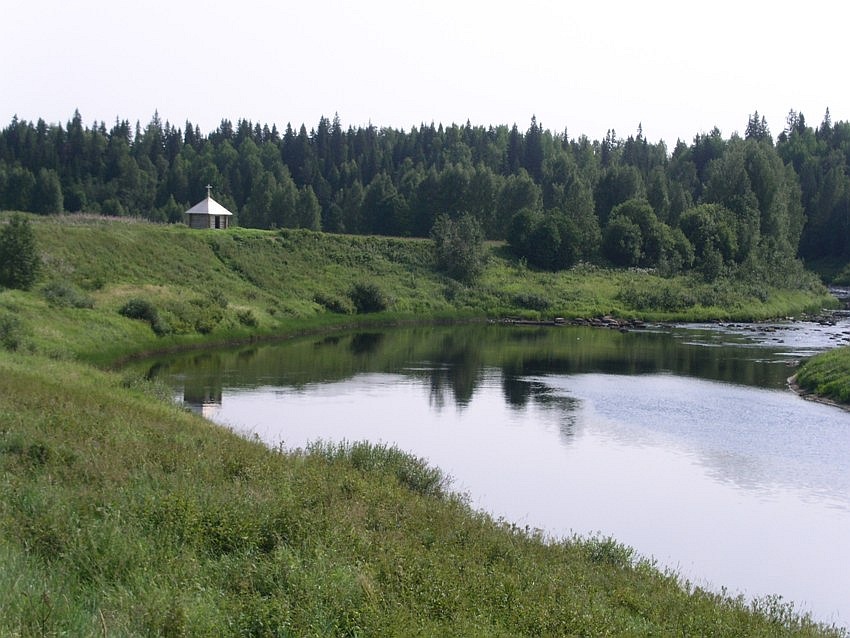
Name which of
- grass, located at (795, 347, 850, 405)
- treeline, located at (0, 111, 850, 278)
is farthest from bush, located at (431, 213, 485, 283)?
grass, located at (795, 347, 850, 405)

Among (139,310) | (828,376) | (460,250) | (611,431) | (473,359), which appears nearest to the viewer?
(611,431)

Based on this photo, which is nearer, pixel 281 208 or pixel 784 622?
pixel 784 622

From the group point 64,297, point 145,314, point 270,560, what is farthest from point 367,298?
point 270,560

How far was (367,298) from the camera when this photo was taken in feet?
271

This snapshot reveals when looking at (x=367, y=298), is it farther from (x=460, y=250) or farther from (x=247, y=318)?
(x=460, y=250)

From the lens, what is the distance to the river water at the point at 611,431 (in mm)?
23672

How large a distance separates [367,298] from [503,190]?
60250mm

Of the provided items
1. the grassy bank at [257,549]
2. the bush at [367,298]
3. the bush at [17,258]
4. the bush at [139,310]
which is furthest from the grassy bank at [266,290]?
the grassy bank at [257,549]

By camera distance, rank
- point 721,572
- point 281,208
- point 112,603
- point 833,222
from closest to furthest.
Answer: point 112,603 → point 721,572 → point 281,208 → point 833,222

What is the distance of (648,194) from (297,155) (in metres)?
82.9

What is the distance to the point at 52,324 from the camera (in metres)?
49.3

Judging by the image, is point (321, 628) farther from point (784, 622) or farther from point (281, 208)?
point (281, 208)

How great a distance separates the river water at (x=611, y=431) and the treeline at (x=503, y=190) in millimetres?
45082

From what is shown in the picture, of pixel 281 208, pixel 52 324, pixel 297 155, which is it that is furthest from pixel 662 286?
pixel 297 155
